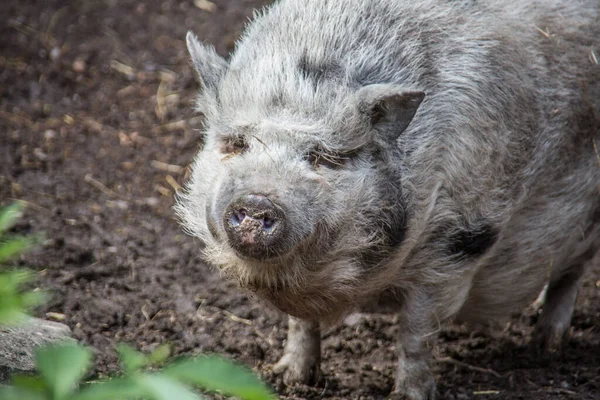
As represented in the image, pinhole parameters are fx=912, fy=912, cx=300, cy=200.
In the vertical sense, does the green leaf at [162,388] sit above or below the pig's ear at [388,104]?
below

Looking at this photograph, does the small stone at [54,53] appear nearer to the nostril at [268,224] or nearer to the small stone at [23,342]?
the small stone at [23,342]

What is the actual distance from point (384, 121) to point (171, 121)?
4.00 metres

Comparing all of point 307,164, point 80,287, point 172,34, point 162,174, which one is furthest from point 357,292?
point 172,34

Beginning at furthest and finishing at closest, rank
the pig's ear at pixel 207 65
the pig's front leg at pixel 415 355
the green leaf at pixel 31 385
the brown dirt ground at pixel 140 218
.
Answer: the brown dirt ground at pixel 140 218 < the pig's front leg at pixel 415 355 < the pig's ear at pixel 207 65 < the green leaf at pixel 31 385

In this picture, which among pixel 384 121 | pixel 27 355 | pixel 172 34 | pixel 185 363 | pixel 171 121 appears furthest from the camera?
pixel 172 34

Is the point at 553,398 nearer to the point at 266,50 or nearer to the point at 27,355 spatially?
the point at 266,50

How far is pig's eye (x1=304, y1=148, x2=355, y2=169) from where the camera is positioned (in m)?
4.04

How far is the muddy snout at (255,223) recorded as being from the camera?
364 cm

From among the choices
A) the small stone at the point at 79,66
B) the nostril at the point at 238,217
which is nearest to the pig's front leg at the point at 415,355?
the nostril at the point at 238,217

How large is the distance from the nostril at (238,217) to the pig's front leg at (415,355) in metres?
1.42

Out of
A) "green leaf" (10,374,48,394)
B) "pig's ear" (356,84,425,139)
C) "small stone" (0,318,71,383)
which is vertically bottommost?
"green leaf" (10,374,48,394)

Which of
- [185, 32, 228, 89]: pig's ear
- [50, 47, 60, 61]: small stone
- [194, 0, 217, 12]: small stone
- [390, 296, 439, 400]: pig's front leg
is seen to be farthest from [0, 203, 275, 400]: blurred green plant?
[194, 0, 217, 12]: small stone

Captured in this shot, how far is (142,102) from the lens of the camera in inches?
320

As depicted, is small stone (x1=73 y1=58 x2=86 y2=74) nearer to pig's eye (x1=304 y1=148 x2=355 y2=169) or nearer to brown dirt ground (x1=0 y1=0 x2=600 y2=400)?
brown dirt ground (x1=0 y1=0 x2=600 y2=400)
